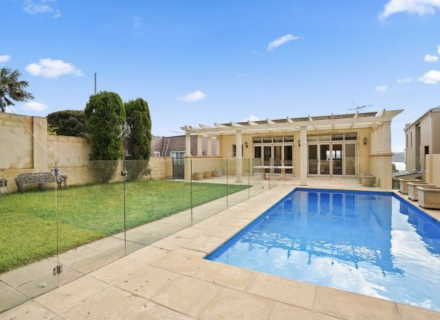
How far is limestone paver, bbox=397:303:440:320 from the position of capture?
2172mm

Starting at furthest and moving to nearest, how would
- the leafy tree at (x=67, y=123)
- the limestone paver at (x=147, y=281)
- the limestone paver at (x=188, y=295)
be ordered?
the leafy tree at (x=67, y=123) < the limestone paver at (x=147, y=281) < the limestone paver at (x=188, y=295)

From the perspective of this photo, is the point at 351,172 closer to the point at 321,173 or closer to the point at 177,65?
the point at 321,173

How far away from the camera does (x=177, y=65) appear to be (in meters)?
13.3

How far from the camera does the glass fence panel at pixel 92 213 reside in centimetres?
350

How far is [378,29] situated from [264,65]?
5406 mm

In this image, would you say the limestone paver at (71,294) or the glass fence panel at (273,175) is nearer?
the limestone paver at (71,294)

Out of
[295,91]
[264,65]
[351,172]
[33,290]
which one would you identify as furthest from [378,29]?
[33,290]

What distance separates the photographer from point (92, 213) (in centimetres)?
412

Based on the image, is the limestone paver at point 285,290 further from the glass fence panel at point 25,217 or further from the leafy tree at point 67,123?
the leafy tree at point 67,123

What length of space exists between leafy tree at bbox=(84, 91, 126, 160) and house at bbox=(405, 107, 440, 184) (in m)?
13.4

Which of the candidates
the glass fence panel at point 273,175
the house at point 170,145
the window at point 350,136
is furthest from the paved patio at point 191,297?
the house at point 170,145

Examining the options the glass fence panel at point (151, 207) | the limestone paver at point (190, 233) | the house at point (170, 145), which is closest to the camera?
the glass fence panel at point (151, 207)

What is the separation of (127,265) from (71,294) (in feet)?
2.57

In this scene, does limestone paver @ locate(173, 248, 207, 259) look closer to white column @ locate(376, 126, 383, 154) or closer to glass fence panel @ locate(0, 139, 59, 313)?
glass fence panel @ locate(0, 139, 59, 313)
